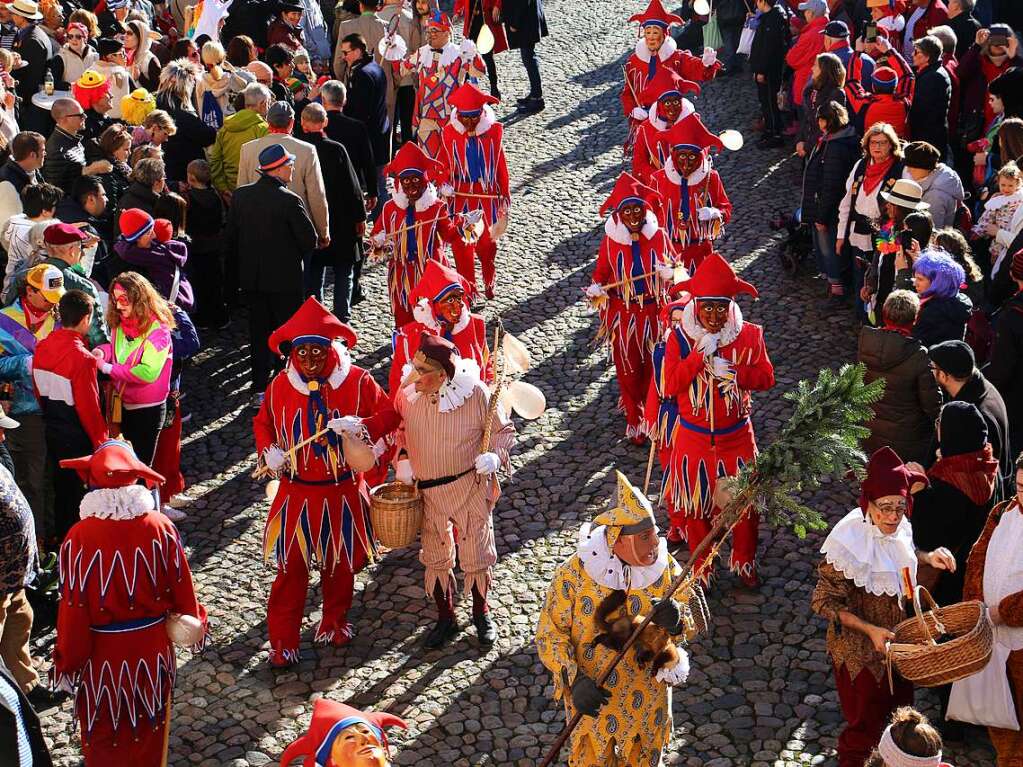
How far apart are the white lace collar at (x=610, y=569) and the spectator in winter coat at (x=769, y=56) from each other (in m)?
10.2

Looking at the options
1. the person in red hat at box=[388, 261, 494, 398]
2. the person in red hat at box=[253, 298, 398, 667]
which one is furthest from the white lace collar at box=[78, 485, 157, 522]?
the person in red hat at box=[388, 261, 494, 398]

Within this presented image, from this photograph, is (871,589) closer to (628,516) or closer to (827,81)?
(628,516)

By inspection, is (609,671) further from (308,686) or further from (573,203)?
(573,203)

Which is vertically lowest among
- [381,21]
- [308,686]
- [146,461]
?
[308,686]

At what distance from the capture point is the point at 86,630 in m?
6.08

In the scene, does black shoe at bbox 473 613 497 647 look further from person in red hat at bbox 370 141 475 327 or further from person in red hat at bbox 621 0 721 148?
person in red hat at bbox 621 0 721 148

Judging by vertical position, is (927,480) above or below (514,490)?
above

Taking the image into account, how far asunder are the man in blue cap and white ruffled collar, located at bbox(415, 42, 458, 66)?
3943 millimetres

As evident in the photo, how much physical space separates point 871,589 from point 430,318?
338cm

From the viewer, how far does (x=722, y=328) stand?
7707 mm

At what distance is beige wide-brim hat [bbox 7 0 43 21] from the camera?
511 inches

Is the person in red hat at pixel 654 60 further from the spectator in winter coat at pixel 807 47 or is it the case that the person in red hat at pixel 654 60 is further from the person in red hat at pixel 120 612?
the person in red hat at pixel 120 612

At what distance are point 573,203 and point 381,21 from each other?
9.63 feet

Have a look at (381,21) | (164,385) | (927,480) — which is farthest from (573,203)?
(927,480)
